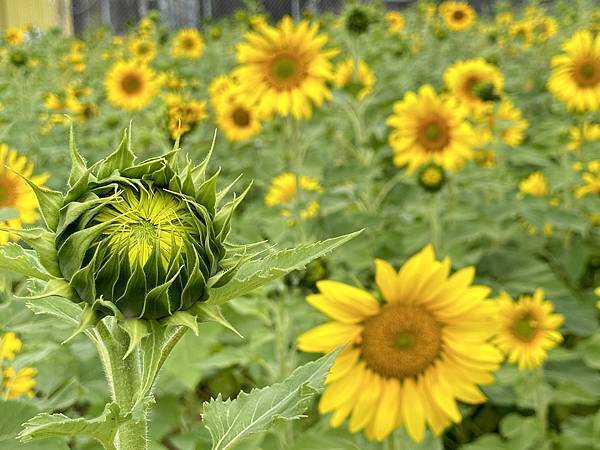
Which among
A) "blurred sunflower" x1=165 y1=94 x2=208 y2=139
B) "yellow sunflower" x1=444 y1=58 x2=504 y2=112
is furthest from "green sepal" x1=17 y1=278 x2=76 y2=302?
"yellow sunflower" x1=444 y1=58 x2=504 y2=112

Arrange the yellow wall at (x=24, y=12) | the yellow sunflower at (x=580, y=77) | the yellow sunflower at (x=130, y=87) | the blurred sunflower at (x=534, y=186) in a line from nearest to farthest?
the yellow sunflower at (x=580, y=77)
the blurred sunflower at (x=534, y=186)
the yellow sunflower at (x=130, y=87)
the yellow wall at (x=24, y=12)

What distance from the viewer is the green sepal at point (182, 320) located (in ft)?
1.63

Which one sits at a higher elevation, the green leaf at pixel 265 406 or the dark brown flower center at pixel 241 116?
the green leaf at pixel 265 406

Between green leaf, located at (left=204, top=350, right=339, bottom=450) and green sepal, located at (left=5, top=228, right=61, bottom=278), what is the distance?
19cm

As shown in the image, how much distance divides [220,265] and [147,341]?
7 centimetres

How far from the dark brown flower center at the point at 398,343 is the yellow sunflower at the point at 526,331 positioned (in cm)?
32

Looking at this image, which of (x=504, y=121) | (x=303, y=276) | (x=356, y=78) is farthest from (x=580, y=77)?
(x=303, y=276)

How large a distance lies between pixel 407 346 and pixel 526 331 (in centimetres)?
41

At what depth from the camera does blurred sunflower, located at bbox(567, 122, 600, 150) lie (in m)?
2.17

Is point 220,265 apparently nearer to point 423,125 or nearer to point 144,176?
point 144,176

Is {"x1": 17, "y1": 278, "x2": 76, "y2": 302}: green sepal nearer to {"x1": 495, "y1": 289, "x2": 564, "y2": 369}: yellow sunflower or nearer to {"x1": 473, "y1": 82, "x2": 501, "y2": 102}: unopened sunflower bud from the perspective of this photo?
{"x1": 495, "y1": 289, "x2": 564, "y2": 369}: yellow sunflower

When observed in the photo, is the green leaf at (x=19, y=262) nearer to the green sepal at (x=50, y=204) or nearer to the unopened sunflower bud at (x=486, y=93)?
the green sepal at (x=50, y=204)

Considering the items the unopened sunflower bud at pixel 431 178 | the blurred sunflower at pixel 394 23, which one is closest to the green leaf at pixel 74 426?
the unopened sunflower bud at pixel 431 178

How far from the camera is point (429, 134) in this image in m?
1.97
